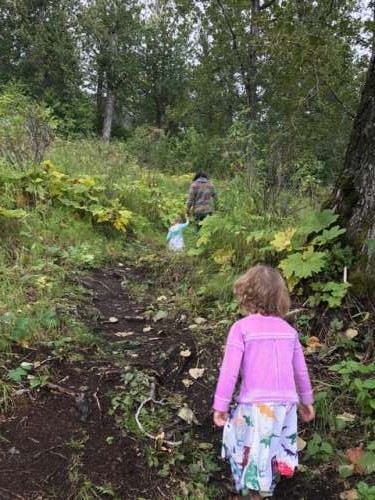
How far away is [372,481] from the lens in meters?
2.56

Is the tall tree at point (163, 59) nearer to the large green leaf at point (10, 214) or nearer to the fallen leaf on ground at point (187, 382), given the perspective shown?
the large green leaf at point (10, 214)

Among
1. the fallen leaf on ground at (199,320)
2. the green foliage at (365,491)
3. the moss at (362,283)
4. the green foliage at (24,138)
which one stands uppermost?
the green foliage at (24,138)

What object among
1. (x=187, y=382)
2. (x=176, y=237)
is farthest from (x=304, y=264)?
(x=176, y=237)

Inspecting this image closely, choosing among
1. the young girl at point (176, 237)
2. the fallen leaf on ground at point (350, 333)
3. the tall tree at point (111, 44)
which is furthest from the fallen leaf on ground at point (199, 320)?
the tall tree at point (111, 44)

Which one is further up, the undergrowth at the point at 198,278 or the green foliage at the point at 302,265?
the green foliage at the point at 302,265

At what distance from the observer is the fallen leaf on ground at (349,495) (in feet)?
8.14

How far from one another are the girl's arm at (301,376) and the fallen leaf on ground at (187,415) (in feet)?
2.86

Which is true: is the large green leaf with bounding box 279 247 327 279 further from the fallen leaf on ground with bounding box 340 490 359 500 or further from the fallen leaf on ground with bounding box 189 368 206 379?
the fallen leaf on ground with bounding box 340 490 359 500

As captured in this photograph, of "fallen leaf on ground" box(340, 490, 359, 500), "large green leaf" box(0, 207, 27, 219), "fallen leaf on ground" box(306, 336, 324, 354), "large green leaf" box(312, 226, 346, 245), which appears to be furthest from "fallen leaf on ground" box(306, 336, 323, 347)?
"large green leaf" box(0, 207, 27, 219)

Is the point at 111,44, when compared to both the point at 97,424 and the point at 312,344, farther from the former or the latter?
the point at 97,424

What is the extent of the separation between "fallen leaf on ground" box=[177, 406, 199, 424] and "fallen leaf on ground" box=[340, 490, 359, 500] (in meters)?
0.96

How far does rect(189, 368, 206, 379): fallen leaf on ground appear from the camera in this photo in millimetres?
3461

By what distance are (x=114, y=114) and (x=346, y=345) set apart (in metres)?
28.4

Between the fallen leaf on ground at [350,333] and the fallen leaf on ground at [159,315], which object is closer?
the fallen leaf on ground at [350,333]
